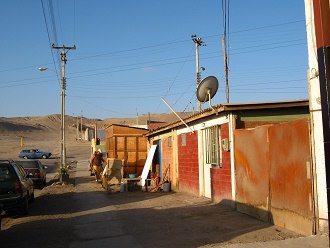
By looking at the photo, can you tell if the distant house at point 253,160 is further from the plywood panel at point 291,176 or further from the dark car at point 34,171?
the dark car at point 34,171

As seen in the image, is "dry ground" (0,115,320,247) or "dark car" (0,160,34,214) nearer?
"dry ground" (0,115,320,247)

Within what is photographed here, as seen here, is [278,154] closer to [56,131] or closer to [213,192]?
[213,192]

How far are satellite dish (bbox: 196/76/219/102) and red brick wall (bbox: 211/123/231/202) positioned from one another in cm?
174

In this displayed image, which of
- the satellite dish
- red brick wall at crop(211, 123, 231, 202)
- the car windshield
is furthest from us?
the car windshield

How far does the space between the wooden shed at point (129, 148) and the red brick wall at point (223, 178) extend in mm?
13734

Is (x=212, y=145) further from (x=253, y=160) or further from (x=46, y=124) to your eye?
(x=46, y=124)

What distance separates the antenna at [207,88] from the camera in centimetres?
1545

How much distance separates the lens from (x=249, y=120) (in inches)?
527

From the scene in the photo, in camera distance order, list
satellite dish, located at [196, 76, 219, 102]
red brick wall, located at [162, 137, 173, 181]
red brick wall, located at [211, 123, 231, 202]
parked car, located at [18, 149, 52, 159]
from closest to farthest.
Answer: red brick wall, located at [211, 123, 231, 202] → satellite dish, located at [196, 76, 219, 102] → red brick wall, located at [162, 137, 173, 181] → parked car, located at [18, 149, 52, 159]

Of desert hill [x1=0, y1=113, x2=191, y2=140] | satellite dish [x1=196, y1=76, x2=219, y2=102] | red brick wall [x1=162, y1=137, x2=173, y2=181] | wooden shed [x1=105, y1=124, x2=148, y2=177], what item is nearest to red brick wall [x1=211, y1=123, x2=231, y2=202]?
satellite dish [x1=196, y1=76, x2=219, y2=102]

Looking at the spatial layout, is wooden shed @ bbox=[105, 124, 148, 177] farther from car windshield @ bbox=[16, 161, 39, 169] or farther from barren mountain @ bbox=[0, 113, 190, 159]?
barren mountain @ bbox=[0, 113, 190, 159]

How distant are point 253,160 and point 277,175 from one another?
59.9 inches

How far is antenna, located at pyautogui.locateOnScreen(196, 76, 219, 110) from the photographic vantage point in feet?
50.7

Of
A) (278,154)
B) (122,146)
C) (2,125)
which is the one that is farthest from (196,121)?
(2,125)
